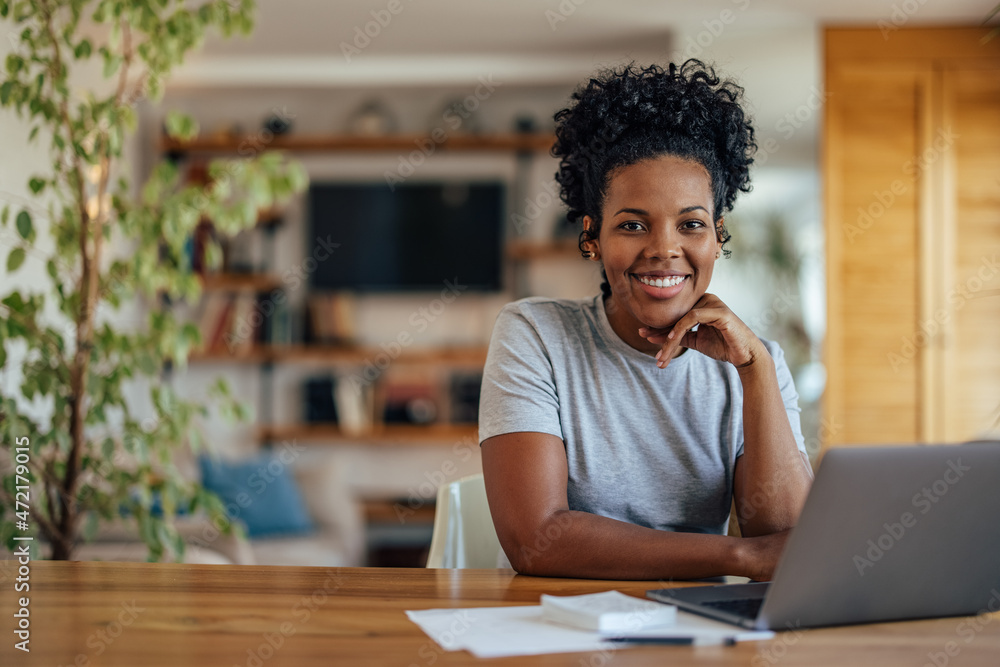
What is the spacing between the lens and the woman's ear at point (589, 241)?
145cm

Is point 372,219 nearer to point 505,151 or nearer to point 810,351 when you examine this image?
point 505,151

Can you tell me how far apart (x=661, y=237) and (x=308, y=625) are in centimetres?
75

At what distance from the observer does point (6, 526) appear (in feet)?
6.44

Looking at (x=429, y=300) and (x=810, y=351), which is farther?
(x=429, y=300)

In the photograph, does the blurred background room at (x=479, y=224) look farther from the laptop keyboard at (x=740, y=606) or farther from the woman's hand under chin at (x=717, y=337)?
the laptop keyboard at (x=740, y=606)

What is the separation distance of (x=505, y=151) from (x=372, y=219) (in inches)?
32.3

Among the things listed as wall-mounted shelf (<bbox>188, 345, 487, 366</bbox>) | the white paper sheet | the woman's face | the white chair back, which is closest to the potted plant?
the white chair back

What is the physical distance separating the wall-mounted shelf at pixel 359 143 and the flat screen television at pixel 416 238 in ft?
0.68

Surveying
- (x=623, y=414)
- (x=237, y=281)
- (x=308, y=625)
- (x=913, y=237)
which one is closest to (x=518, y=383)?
(x=623, y=414)

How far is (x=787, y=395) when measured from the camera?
140 centimetres

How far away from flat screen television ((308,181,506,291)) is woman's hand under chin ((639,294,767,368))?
11.4 feet

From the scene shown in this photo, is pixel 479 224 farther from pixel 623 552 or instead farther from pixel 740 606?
pixel 740 606

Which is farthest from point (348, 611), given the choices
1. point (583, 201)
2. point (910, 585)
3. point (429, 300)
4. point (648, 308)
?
point (429, 300)

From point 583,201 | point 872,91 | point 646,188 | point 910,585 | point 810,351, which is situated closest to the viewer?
point 910,585
